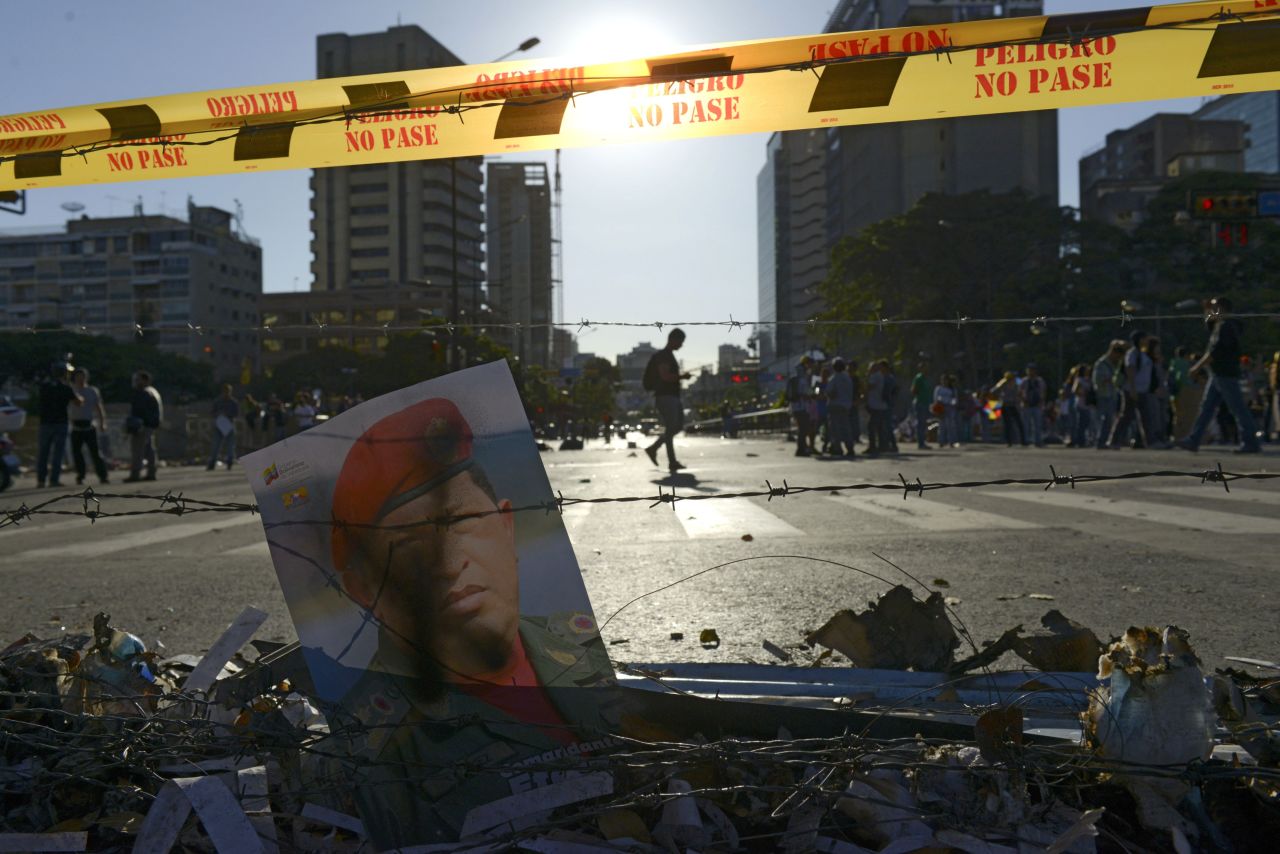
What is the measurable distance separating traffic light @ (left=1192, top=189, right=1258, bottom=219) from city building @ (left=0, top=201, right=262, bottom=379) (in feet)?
389

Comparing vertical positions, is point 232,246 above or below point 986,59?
above

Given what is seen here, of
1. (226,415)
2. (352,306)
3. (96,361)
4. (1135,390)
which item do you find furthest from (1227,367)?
(352,306)

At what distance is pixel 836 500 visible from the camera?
33.2 ft

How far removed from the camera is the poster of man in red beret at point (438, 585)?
204 centimetres

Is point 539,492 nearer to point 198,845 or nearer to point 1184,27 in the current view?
point 198,845

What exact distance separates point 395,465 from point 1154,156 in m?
145

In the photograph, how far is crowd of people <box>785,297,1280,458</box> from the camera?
1416 cm

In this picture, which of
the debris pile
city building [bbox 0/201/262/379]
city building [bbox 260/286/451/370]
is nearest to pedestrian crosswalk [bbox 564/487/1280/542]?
the debris pile

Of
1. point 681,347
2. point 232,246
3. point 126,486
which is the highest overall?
point 232,246

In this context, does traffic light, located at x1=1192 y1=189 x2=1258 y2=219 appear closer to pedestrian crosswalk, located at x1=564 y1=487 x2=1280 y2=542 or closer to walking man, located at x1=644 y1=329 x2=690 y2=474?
walking man, located at x1=644 y1=329 x2=690 y2=474

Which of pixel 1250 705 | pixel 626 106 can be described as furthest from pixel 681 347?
pixel 1250 705

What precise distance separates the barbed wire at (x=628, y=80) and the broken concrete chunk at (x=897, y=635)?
56.8 inches

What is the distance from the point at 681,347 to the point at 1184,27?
35.7 feet

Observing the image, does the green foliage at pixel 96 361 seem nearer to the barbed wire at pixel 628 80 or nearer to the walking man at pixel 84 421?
the walking man at pixel 84 421
